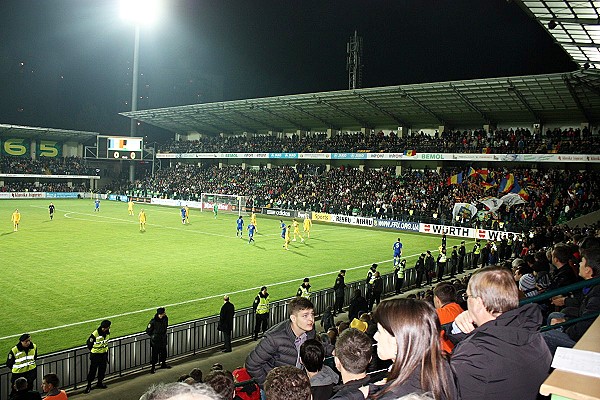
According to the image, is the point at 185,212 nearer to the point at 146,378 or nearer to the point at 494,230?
the point at 494,230

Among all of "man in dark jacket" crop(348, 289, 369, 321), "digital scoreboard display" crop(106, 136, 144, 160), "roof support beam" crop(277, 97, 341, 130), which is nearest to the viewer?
"man in dark jacket" crop(348, 289, 369, 321)

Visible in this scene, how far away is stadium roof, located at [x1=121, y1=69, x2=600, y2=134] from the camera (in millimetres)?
36281

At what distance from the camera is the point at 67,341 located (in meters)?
12.7

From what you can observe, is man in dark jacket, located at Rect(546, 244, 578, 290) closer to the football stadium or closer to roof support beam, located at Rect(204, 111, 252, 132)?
the football stadium

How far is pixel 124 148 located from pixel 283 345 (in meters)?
70.7

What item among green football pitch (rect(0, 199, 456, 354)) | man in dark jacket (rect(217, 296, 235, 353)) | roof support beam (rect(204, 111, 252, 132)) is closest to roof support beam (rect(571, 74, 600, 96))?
green football pitch (rect(0, 199, 456, 354))

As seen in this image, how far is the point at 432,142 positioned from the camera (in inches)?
1873

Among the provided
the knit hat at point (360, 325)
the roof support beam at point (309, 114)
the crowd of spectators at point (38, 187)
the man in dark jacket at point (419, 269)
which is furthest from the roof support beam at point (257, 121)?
the knit hat at point (360, 325)

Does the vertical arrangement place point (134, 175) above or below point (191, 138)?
below

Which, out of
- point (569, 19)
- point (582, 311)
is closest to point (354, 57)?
point (569, 19)

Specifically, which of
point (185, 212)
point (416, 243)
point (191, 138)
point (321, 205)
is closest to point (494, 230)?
point (416, 243)

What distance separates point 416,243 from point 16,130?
5976 cm

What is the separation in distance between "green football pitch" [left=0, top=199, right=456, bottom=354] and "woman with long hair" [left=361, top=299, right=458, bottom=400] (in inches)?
476

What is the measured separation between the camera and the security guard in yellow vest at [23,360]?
8758 millimetres
